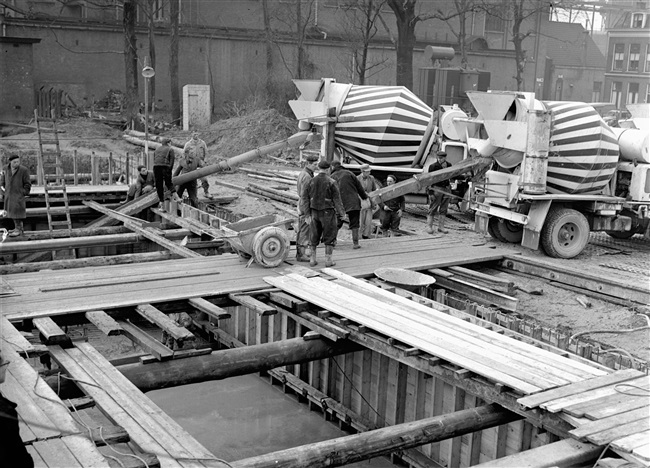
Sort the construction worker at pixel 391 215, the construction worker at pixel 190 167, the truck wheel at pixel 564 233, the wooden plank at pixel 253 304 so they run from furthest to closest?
the construction worker at pixel 190 167 < the construction worker at pixel 391 215 < the truck wheel at pixel 564 233 < the wooden plank at pixel 253 304

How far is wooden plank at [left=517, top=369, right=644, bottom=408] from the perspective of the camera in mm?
8180

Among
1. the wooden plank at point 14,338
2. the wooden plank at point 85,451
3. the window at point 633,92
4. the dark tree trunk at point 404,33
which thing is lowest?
the wooden plank at point 85,451

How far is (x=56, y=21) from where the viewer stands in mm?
40562

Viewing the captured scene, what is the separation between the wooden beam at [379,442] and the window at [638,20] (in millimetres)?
61162

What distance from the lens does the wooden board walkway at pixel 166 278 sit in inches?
431

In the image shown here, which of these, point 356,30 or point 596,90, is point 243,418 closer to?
point 356,30

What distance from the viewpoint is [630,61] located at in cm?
6256

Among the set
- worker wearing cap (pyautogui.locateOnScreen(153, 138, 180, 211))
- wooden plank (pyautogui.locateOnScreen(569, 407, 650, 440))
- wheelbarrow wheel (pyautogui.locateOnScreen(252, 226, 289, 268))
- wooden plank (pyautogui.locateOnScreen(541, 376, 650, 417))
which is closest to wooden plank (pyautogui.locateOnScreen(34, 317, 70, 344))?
wheelbarrow wheel (pyautogui.locateOnScreen(252, 226, 289, 268))

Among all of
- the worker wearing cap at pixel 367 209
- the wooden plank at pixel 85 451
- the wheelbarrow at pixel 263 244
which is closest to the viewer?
the wooden plank at pixel 85 451

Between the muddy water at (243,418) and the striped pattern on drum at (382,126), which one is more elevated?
the striped pattern on drum at (382,126)

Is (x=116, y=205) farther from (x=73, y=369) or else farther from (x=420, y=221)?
(x=73, y=369)

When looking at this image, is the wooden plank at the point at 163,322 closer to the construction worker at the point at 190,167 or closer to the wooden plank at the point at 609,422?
the wooden plank at the point at 609,422

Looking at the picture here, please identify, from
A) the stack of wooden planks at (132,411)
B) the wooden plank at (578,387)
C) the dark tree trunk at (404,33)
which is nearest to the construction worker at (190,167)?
the stack of wooden planks at (132,411)

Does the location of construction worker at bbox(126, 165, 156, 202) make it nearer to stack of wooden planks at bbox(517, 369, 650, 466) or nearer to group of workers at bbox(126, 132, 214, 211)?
group of workers at bbox(126, 132, 214, 211)
